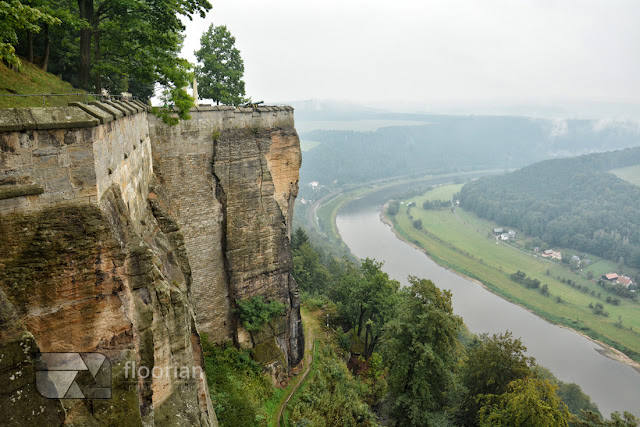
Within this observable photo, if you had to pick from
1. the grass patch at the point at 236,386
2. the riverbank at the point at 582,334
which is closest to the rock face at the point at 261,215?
the grass patch at the point at 236,386

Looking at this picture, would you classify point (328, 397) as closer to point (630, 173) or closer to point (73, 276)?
point (73, 276)

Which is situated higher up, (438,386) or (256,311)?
(256,311)

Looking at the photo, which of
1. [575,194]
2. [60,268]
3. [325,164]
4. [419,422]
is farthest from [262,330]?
[325,164]

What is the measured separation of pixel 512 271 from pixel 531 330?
21.6 metres

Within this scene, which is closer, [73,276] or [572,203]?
[73,276]

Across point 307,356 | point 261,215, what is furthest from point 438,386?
point 261,215

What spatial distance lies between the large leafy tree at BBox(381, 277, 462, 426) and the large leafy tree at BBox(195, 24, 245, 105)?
14.8 meters

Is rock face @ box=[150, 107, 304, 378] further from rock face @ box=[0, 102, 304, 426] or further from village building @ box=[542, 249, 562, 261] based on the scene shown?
village building @ box=[542, 249, 562, 261]

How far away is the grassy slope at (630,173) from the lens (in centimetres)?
12652

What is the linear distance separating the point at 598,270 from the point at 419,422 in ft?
259

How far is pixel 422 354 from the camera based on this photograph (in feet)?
50.0

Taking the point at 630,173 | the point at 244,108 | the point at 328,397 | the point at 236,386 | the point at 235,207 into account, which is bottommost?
the point at 328,397

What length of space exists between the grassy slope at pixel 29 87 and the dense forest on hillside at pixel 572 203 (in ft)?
321

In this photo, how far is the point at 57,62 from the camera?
15.2 meters
